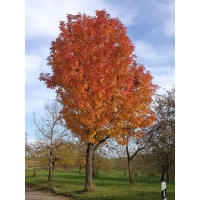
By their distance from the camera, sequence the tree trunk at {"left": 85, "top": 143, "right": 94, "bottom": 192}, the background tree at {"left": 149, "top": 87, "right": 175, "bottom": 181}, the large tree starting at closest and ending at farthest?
1. the large tree
2. the tree trunk at {"left": 85, "top": 143, "right": 94, "bottom": 192}
3. the background tree at {"left": 149, "top": 87, "right": 175, "bottom": 181}

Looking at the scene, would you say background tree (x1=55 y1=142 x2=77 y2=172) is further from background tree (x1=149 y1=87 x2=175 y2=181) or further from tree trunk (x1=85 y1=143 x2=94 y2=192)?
tree trunk (x1=85 y1=143 x2=94 y2=192)

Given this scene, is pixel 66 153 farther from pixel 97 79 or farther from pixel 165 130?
pixel 97 79

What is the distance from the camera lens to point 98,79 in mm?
11578

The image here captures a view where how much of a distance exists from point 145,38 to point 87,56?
2.63 m

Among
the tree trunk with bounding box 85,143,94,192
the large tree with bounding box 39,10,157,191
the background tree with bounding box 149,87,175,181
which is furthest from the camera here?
the background tree with bounding box 149,87,175,181

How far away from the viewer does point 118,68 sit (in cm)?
1230

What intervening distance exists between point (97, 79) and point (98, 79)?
2.8 inches

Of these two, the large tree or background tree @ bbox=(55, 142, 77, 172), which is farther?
background tree @ bbox=(55, 142, 77, 172)

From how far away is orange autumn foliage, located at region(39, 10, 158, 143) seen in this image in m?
11.5

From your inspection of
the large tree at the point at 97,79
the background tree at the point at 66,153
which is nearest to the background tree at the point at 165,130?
the background tree at the point at 66,153

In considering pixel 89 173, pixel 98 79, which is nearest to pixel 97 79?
pixel 98 79

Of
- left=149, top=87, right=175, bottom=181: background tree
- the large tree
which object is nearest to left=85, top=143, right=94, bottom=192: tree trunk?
the large tree
